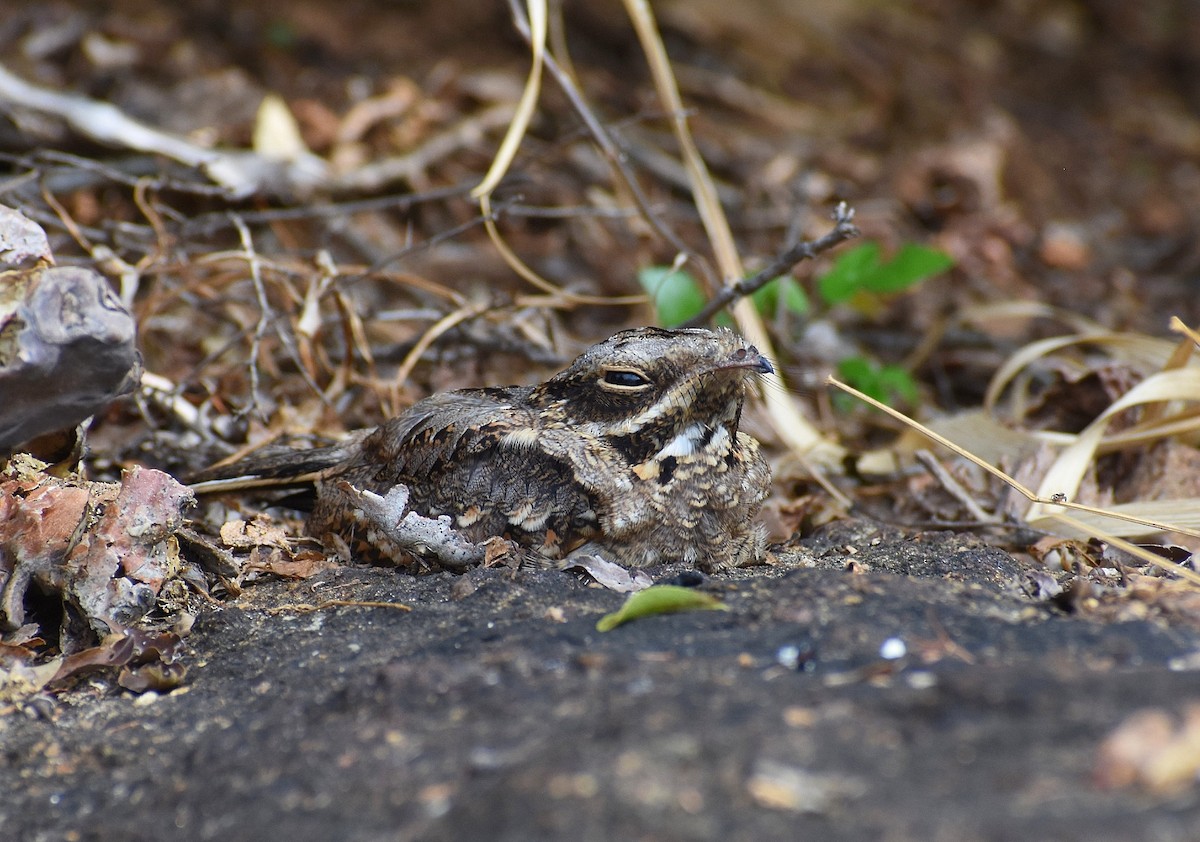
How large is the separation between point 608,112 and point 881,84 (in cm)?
224

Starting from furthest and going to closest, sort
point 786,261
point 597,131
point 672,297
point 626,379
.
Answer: point 672,297 < point 597,131 < point 786,261 < point 626,379

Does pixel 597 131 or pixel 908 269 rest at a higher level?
pixel 597 131

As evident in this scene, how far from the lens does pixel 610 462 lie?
3.07 meters

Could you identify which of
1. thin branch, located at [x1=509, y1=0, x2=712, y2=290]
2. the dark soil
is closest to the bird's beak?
the dark soil

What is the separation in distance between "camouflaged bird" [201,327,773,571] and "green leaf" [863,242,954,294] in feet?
6.18

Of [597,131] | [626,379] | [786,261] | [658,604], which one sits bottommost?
[658,604]

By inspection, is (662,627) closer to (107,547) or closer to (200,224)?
(107,547)

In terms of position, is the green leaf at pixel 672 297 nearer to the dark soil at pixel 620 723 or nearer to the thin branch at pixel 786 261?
the thin branch at pixel 786 261

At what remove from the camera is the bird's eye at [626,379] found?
3.03 meters

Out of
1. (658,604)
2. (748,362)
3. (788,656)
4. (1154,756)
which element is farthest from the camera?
(748,362)

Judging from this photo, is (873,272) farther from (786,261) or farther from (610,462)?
(610,462)

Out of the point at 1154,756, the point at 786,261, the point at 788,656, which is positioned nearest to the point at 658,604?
the point at 788,656

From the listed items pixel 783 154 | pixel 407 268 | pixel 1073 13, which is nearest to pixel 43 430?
pixel 407 268

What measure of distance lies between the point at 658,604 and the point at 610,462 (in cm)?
70
